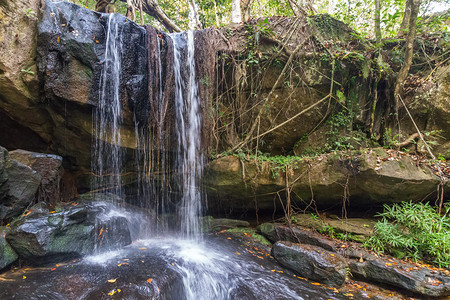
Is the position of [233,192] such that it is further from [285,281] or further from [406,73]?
[406,73]

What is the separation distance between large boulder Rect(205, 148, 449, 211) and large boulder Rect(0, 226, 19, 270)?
12.3 feet

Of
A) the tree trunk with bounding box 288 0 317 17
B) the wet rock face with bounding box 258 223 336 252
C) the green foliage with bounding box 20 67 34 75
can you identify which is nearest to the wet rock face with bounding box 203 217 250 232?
the wet rock face with bounding box 258 223 336 252

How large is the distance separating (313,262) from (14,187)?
18.0 ft

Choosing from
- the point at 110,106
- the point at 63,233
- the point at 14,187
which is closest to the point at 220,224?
the point at 63,233

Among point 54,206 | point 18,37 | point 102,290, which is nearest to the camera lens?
point 102,290

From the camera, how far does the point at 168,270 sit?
11.1 ft

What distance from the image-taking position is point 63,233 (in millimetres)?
3516

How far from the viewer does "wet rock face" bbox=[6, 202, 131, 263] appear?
316 cm

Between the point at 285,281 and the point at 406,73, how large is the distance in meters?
5.78

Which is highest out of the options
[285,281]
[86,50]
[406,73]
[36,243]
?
[86,50]

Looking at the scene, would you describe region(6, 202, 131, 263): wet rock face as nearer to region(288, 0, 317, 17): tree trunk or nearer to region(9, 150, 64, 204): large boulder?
region(9, 150, 64, 204): large boulder

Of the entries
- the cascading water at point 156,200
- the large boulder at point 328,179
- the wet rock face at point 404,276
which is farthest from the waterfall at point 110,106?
the wet rock face at point 404,276

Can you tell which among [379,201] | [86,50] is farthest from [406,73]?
[86,50]

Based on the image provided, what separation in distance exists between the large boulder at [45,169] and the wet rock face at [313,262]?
4836 mm
